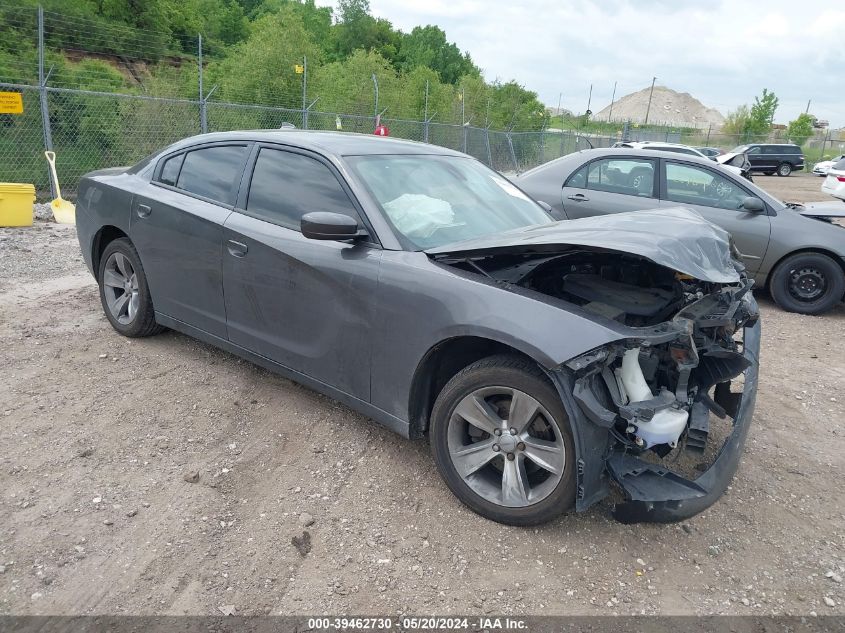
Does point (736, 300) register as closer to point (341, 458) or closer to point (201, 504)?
point (341, 458)

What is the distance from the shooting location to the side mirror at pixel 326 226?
298 centimetres

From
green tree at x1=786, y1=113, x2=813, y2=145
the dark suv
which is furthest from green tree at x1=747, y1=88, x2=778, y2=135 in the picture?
the dark suv

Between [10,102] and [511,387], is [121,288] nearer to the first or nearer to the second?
[511,387]

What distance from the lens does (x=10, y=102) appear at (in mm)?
9695

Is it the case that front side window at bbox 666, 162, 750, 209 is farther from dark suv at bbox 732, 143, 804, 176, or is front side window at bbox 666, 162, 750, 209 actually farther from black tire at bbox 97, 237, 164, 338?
dark suv at bbox 732, 143, 804, 176

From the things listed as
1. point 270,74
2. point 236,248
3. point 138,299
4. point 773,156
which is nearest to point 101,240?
point 138,299

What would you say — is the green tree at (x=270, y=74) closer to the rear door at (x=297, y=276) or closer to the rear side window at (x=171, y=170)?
the rear side window at (x=171, y=170)

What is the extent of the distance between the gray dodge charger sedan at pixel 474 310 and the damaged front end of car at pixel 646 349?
0.01m

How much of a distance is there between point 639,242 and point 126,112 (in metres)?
13.8

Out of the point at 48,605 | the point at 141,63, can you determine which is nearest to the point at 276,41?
the point at 141,63

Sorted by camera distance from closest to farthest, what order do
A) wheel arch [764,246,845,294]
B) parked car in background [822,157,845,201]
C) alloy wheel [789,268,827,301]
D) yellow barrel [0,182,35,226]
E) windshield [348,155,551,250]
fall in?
windshield [348,155,551,250] → wheel arch [764,246,845,294] → alloy wheel [789,268,827,301] → yellow barrel [0,182,35,226] → parked car in background [822,157,845,201]

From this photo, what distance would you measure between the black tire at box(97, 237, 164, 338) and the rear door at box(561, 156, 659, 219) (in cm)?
465

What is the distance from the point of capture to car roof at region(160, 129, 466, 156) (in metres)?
3.56

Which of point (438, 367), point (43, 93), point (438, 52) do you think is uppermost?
point (438, 52)
